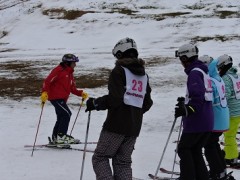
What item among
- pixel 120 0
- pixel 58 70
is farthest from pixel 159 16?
pixel 58 70

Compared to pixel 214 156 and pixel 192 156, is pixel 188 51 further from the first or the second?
pixel 214 156

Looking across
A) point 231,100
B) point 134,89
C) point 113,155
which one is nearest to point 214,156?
point 231,100

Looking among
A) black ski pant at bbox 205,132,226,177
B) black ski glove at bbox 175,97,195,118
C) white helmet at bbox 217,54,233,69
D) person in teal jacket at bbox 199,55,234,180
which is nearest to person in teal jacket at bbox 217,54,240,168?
white helmet at bbox 217,54,233,69

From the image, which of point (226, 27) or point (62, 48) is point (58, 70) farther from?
point (226, 27)

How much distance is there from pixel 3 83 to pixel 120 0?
40.6 metres

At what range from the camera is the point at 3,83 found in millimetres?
22156

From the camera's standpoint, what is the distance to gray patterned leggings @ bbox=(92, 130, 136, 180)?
6.07 meters

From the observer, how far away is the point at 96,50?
38.0m

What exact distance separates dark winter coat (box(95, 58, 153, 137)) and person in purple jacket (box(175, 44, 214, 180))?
0.71 metres

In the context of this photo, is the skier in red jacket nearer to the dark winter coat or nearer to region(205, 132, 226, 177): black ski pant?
region(205, 132, 226, 177): black ski pant

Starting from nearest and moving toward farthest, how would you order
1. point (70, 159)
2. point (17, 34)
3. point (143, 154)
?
point (70, 159) < point (143, 154) < point (17, 34)

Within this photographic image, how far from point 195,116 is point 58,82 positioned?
172 inches

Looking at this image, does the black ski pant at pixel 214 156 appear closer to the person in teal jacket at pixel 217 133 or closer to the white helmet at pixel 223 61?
the person in teal jacket at pixel 217 133

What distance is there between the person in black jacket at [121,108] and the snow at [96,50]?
2094 millimetres
